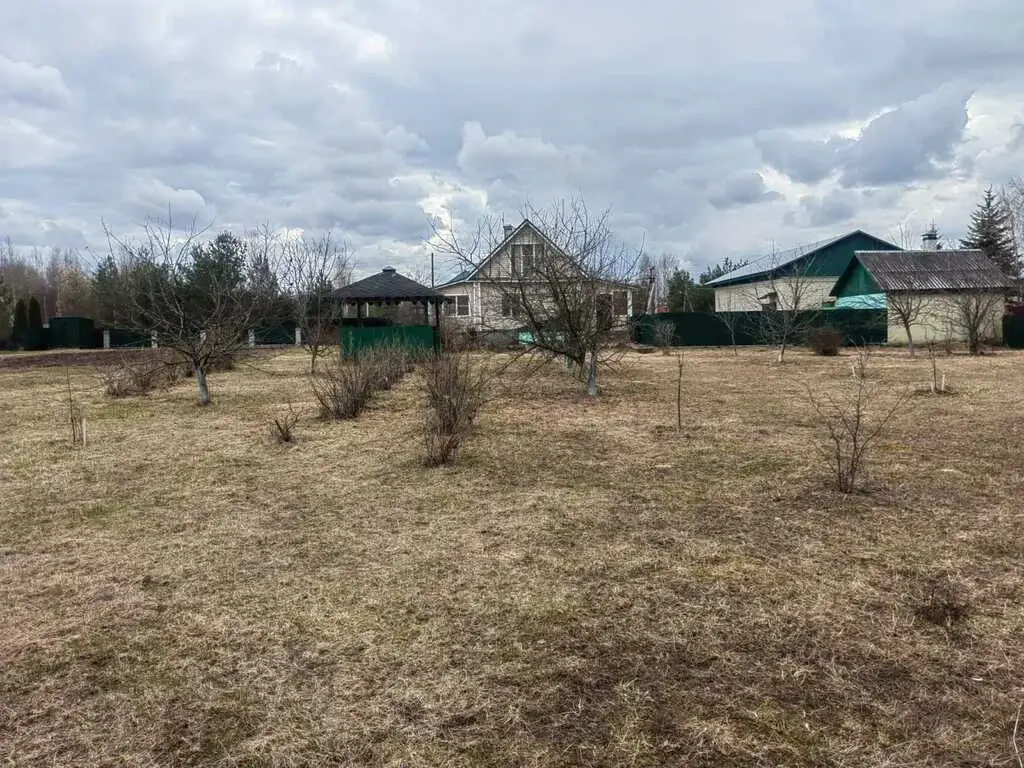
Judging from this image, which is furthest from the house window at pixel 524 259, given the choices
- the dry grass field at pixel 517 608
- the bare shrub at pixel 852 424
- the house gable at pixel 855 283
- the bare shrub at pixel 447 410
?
the house gable at pixel 855 283

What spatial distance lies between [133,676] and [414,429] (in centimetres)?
520

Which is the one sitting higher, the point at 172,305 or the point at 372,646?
the point at 172,305

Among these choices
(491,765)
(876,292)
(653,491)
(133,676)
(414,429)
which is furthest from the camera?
(876,292)

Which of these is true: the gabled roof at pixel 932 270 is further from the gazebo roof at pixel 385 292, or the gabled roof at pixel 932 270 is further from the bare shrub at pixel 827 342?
the gazebo roof at pixel 385 292

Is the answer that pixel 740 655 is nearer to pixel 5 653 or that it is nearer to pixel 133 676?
pixel 133 676

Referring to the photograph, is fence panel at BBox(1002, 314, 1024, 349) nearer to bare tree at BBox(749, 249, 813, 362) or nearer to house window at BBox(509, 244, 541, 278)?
bare tree at BBox(749, 249, 813, 362)

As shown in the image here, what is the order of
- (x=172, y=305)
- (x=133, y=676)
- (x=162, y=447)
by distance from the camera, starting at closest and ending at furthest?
(x=133, y=676) < (x=162, y=447) < (x=172, y=305)

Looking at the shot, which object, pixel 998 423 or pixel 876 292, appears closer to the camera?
pixel 998 423

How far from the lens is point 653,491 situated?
16.4 ft

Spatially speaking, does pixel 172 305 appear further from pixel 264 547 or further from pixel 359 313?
pixel 359 313

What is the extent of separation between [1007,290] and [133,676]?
2890cm

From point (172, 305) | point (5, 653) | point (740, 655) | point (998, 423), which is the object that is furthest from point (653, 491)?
point (172, 305)

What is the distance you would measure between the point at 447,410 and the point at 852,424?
14.2ft

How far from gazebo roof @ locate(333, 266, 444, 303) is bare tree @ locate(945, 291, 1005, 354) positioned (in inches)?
615
